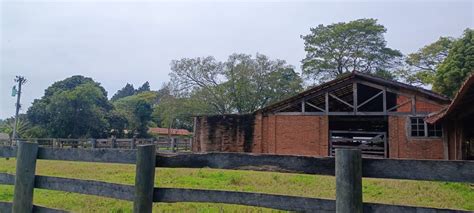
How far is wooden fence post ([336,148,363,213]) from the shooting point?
2473 millimetres

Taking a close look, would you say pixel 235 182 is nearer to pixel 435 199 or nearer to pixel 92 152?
pixel 435 199

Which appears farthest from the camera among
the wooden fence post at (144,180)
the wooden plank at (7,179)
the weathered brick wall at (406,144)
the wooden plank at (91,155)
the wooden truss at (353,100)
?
the wooden truss at (353,100)

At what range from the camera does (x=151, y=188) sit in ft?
10.1

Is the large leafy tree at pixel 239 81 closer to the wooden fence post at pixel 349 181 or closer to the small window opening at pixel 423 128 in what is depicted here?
the small window opening at pixel 423 128

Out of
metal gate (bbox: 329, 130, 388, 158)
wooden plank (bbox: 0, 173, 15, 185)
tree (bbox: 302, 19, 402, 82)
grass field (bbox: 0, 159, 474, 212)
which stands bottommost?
grass field (bbox: 0, 159, 474, 212)

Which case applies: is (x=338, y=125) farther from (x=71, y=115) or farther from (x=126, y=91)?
(x=126, y=91)

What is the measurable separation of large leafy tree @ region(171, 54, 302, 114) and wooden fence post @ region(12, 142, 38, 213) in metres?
36.1

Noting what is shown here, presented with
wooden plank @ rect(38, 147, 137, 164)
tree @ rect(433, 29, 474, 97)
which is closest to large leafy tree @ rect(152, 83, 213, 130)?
tree @ rect(433, 29, 474, 97)

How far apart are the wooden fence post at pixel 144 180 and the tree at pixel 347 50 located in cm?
3772

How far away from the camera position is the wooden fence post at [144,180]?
9.97 feet

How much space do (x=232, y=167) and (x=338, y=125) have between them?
1885cm

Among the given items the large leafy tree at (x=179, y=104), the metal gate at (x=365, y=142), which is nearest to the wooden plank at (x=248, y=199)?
the metal gate at (x=365, y=142)

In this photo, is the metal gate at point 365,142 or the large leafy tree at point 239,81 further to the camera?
the large leafy tree at point 239,81

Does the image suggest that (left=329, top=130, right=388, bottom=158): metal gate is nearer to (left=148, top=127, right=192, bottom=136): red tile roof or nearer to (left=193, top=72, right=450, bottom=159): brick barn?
(left=193, top=72, right=450, bottom=159): brick barn
